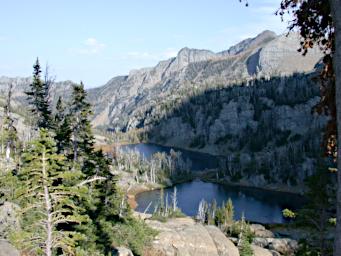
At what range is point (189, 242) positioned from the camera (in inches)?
2308

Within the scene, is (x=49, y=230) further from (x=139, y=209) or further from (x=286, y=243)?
(x=139, y=209)

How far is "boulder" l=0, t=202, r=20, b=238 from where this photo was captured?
94.9ft

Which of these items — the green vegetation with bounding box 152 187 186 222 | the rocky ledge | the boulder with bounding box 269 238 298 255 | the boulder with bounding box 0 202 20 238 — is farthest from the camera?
the boulder with bounding box 269 238 298 255

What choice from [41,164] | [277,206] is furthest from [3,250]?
[277,206]

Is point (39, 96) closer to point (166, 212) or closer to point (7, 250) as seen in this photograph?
point (7, 250)

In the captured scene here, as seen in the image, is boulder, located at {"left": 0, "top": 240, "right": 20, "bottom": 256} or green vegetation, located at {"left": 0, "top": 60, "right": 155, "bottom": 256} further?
green vegetation, located at {"left": 0, "top": 60, "right": 155, "bottom": 256}

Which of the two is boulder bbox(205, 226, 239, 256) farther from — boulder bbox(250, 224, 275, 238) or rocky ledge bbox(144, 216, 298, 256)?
boulder bbox(250, 224, 275, 238)

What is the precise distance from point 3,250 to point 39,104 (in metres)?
48.8

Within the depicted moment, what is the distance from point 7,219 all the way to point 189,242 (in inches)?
1321

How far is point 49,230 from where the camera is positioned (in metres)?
19.6

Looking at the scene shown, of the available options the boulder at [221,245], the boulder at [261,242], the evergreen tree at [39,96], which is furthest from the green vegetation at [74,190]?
the boulder at [261,242]

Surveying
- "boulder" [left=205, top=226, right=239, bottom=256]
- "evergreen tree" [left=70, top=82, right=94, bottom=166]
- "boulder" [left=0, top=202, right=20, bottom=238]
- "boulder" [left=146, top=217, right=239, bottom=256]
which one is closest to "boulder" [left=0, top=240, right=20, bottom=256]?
"boulder" [left=0, top=202, right=20, bottom=238]

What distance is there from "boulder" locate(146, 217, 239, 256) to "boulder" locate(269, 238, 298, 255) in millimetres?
41003

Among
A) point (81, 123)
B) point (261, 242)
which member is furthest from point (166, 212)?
point (81, 123)
